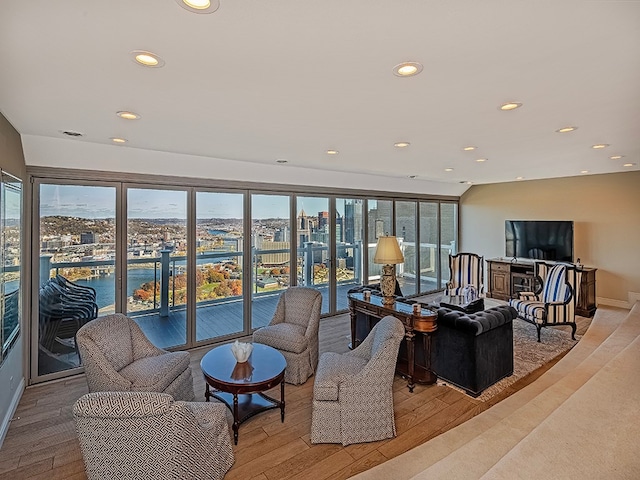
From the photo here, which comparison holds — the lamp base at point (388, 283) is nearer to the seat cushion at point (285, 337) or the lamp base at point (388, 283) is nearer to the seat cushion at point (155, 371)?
the seat cushion at point (285, 337)

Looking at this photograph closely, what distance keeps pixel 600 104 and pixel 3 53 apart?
12.1ft

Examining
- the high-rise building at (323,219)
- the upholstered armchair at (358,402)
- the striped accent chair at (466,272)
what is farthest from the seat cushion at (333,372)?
the striped accent chair at (466,272)

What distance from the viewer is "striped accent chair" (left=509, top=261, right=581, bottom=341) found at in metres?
4.98

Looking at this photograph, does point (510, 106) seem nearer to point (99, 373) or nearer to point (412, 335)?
point (412, 335)

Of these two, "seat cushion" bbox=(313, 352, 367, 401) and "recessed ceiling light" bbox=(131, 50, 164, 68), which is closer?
"recessed ceiling light" bbox=(131, 50, 164, 68)

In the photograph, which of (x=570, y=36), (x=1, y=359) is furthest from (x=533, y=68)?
(x=1, y=359)

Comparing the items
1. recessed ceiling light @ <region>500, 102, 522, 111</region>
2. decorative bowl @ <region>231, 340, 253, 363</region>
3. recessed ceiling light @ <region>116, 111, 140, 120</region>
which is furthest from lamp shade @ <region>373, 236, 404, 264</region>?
recessed ceiling light @ <region>116, 111, 140, 120</region>

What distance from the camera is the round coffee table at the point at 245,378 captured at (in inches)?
109

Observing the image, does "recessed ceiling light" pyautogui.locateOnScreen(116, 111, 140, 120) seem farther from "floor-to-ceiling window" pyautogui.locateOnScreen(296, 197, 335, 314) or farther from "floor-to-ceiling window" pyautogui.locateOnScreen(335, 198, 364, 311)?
"floor-to-ceiling window" pyautogui.locateOnScreen(335, 198, 364, 311)

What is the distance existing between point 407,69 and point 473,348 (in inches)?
108

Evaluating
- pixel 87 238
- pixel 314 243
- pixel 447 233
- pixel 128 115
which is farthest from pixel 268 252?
pixel 447 233

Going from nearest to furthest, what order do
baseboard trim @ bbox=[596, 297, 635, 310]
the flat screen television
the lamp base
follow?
the lamp base, baseboard trim @ bbox=[596, 297, 635, 310], the flat screen television

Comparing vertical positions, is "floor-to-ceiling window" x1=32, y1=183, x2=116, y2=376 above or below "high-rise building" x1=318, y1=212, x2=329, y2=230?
below

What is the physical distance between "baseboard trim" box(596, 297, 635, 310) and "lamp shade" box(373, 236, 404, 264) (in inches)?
203
